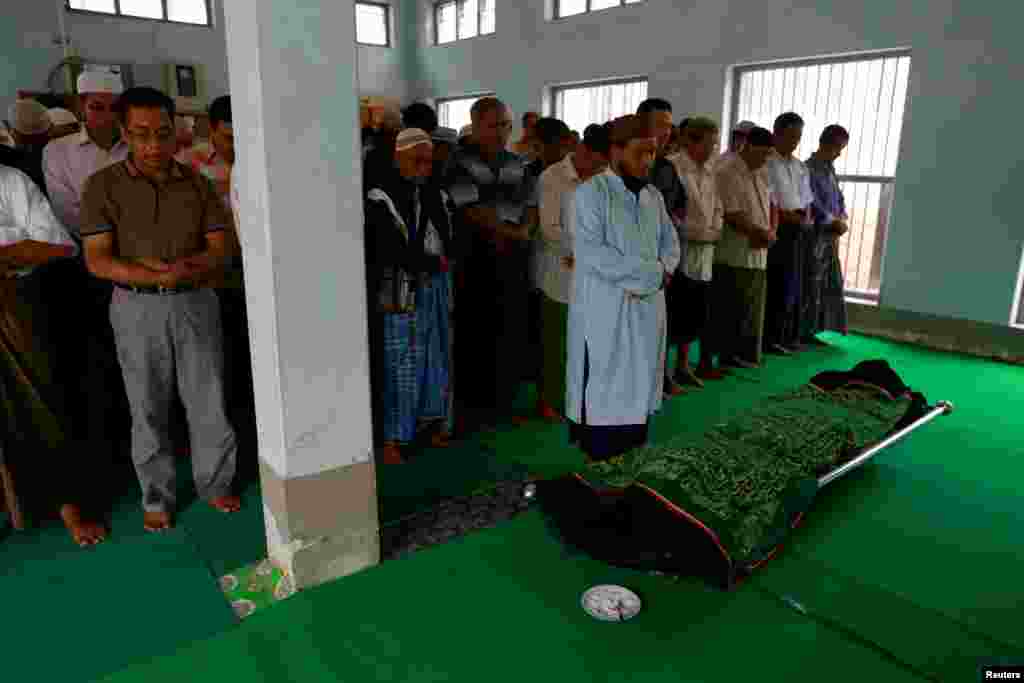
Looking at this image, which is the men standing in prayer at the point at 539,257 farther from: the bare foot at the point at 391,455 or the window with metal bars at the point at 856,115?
the window with metal bars at the point at 856,115

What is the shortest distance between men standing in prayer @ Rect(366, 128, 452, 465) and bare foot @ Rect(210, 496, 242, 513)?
0.77 metres

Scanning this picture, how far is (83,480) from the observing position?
10.8ft

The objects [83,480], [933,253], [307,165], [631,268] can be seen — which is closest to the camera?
[307,165]

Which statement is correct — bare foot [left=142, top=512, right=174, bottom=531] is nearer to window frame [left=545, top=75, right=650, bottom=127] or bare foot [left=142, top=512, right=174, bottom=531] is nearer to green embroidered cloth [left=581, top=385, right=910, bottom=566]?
green embroidered cloth [left=581, top=385, right=910, bottom=566]

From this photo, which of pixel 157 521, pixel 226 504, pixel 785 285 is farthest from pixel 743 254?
pixel 157 521

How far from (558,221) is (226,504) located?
218 centimetres

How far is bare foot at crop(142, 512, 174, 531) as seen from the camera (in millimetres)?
2908

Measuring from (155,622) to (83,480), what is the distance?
50.9 inches

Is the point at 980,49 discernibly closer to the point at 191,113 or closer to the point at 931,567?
the point at 931,567

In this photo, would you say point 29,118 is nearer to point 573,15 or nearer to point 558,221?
point 558,221

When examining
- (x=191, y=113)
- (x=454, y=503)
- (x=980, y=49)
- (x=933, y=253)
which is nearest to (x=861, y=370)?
(x=454, y=503)

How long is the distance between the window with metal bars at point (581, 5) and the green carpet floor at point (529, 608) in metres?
6.62

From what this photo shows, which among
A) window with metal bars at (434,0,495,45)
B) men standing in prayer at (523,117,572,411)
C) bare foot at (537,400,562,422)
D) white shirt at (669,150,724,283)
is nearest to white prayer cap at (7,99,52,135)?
men standing in prayer at (523,117,572,411)

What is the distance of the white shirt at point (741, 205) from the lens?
4953 millimetres
